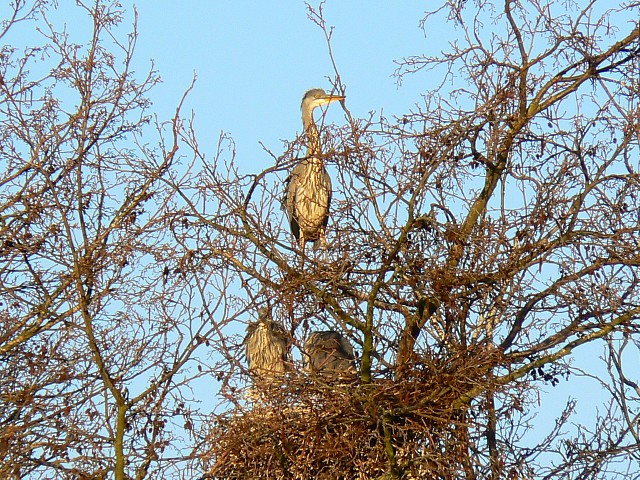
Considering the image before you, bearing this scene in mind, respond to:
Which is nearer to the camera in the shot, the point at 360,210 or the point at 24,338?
the point at 360,210

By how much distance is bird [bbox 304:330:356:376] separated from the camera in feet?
24.4

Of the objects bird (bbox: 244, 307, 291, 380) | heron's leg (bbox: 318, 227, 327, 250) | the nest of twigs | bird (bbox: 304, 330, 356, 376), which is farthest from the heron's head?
the nest of twigs

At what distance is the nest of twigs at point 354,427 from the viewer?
6.89m

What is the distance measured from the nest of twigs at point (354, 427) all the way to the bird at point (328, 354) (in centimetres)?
13

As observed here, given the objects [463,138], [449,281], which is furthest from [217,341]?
[463,138]

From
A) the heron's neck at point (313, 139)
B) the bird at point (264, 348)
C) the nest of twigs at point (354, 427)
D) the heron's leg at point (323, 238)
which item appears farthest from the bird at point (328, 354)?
the heron's neck at point (313, 139)

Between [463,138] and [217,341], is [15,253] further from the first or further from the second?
[463,138]

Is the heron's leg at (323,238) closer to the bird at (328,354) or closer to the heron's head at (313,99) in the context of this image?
the bird at (328,354)

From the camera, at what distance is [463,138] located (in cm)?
752

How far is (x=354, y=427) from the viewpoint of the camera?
7105 millimetres

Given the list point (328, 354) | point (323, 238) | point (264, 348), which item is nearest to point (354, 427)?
point (328, 354)

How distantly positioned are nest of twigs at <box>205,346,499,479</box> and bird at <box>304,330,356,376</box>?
0.13 metres

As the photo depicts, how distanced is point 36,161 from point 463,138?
3258mm

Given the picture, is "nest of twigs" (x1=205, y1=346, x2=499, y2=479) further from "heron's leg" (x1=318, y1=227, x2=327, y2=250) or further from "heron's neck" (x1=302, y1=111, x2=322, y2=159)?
"heron's neck" (x1=302, y1=111, x2=322, y2=159)
